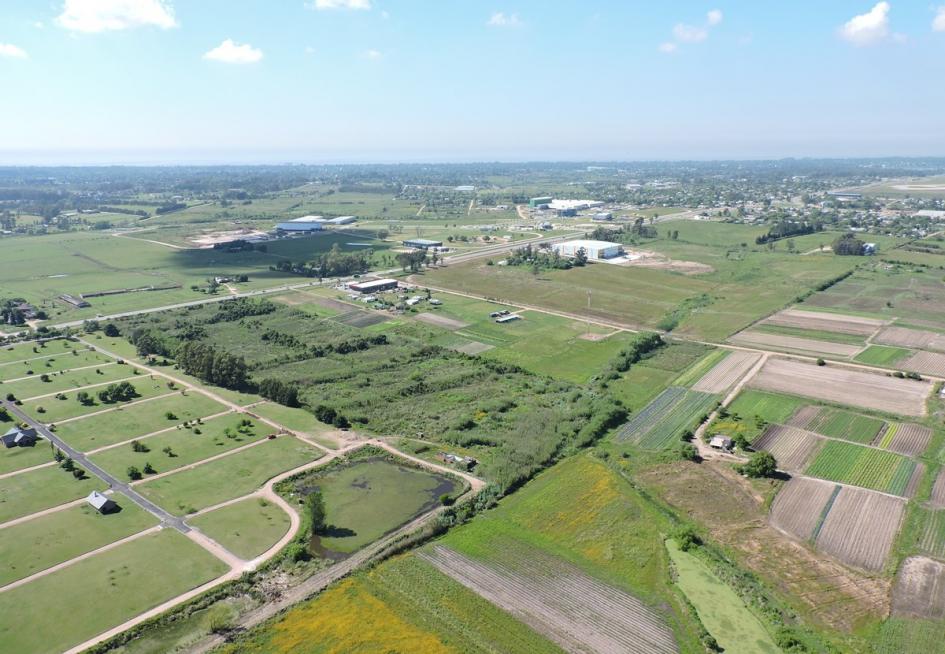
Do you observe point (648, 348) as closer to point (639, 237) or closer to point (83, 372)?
point (83, 372)

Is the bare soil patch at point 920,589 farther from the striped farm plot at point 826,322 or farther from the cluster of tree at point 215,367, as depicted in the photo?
the cluster of tree at point 215,367

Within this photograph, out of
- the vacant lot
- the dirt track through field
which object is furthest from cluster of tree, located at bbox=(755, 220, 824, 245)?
the dirt track through field

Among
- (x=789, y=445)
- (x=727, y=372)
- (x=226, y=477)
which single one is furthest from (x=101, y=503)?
(x=727, y=372)

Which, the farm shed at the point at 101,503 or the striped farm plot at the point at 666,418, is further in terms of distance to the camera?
the striped farm plot at the point at 666,418

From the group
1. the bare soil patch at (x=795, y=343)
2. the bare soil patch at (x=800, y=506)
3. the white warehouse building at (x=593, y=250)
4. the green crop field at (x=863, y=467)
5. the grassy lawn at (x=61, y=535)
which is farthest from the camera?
the white warehouse building at (x=593, y=250)

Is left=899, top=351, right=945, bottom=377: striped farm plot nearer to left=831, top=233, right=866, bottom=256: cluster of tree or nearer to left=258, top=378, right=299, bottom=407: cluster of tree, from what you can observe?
left=258, top=378, right=299, bottom=407: cluster of tree

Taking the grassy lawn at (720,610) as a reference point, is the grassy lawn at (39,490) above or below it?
above

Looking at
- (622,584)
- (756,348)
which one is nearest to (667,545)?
(622,584)

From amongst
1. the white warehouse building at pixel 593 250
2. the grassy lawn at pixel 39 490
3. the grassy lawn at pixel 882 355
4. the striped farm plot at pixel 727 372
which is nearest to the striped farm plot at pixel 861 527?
the striped farm plot at pixel 727 372
